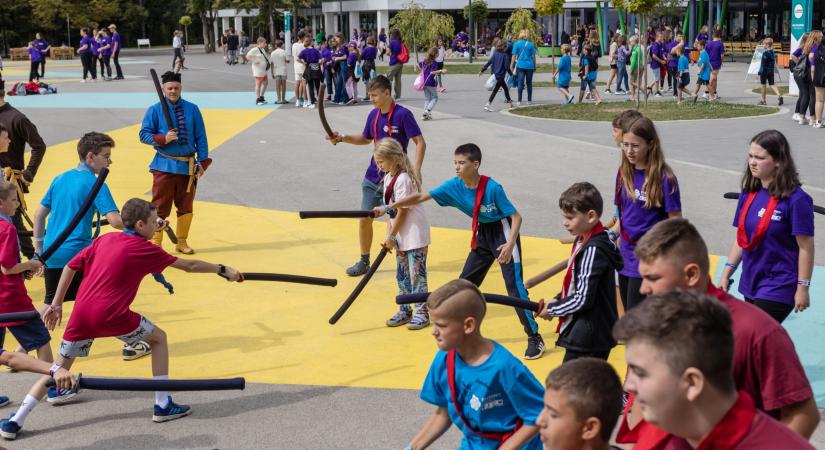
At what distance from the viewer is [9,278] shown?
6391 mm

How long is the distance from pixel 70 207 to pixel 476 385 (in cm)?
469

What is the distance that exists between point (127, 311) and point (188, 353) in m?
1.66

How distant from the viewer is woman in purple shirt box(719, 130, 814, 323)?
532cm

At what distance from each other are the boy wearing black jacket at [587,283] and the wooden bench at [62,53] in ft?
198

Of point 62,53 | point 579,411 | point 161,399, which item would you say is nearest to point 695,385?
point 579,411

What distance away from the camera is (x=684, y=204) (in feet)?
40.7

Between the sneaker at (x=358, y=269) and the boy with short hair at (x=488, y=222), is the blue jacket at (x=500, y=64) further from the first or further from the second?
the boy with short hair at (x=488, y=222)

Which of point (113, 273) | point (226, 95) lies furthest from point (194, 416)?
point (226, 95)

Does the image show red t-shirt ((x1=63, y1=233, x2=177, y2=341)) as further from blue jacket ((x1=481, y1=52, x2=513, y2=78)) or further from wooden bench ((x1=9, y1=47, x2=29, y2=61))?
wooden bench ((x1=9, y1=47, x2=29, y2=61))

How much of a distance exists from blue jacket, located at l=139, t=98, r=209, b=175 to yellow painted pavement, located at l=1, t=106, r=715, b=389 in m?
1.10

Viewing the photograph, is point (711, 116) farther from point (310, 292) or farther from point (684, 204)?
point (310, 292)

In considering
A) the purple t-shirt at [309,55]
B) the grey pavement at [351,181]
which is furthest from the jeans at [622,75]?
the purple t-shirt at [309,55]

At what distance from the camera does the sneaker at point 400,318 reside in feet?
27.3

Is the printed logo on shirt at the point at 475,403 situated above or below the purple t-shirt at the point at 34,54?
below
